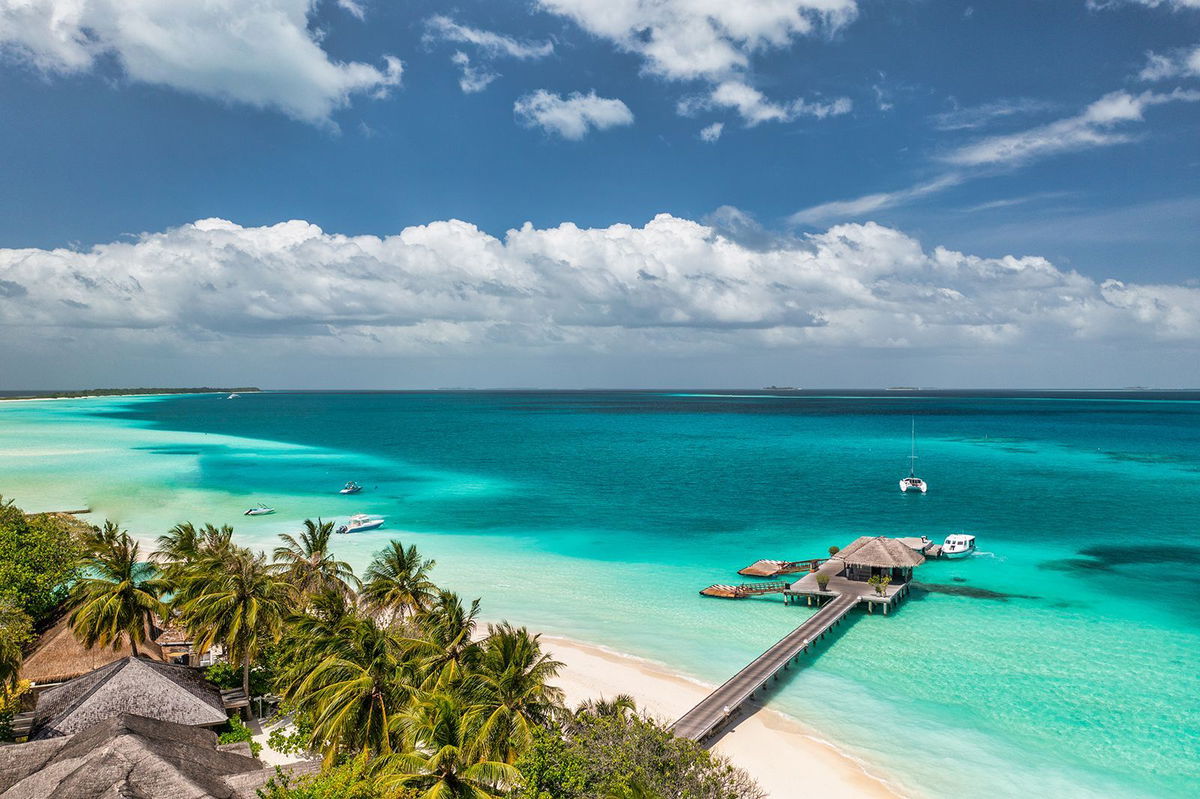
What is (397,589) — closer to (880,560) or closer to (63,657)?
(63,657)

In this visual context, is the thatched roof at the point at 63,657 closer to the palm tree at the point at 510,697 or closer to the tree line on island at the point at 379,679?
the tree line on island at the point at 379,679

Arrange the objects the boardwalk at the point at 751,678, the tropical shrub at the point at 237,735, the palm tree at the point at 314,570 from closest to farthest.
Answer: the tropical shrub at the point at 237,735
the boardwalk at the point at 751,678
the palm tree at the point at 314,570

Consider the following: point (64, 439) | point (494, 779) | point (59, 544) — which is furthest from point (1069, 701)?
point (64, 439)

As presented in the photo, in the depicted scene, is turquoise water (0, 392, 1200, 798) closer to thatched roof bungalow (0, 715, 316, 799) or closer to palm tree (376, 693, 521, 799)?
palm tree (376, 693, 521, 799)

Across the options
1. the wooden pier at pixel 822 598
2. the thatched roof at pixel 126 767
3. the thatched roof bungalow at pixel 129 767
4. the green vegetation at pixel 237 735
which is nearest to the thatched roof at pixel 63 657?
the green vegetation at pixel 237 735

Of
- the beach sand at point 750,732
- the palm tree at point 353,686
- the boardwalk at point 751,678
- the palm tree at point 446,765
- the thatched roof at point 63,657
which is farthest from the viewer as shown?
the thatched roof at point 63,657

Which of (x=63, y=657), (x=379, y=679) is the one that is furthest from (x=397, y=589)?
(x=63, y=657)

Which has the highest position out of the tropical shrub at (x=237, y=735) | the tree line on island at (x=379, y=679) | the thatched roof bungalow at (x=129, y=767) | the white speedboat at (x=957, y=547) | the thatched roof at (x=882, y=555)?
the tree line on island at (x=379, y=679)

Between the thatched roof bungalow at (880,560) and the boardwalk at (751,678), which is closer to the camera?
the boardwalk at (751,678)
